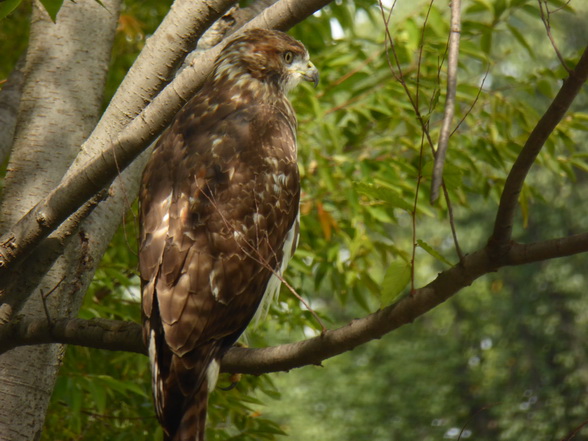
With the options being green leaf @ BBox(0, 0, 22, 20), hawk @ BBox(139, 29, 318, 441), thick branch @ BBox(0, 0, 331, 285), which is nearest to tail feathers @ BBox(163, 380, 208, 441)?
hawk @ BBox(139, 29, 318, 441)

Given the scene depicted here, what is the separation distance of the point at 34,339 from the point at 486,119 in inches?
119

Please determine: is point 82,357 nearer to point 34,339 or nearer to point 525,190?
point 34,339

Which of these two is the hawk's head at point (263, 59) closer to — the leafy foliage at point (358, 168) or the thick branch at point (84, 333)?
the leafy foliage at point (358, 168)

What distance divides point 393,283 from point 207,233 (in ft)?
3.47

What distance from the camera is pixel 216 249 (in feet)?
9.84

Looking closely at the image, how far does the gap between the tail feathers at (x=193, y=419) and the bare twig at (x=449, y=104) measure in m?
1.28

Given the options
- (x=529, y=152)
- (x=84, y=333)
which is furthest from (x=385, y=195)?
(x=84, y=333)

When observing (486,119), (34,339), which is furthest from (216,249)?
(486,119)

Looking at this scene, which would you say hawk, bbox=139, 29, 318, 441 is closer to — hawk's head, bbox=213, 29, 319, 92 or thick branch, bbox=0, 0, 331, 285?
hawk's head, bbox=213, 29, 319, 92

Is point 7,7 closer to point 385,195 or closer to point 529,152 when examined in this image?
point 385,195

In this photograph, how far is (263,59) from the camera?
3832mm

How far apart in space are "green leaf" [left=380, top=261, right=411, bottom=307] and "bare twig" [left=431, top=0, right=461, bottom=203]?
258mm

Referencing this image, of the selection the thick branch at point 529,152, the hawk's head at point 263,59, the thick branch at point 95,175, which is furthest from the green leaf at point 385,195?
the hawk's head at point 263,59

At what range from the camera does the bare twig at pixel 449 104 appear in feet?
5.97
